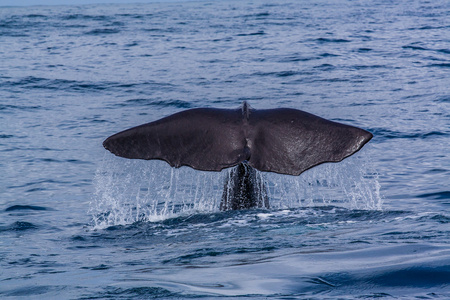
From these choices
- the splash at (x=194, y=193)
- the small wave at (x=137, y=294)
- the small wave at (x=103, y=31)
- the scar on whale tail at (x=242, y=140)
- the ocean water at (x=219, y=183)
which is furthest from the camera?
the small wave at (x=103, y=31)

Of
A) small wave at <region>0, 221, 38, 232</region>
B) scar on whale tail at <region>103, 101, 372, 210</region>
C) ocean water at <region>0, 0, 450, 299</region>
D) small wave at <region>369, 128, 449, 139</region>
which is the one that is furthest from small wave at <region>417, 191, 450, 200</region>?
small wave at <region>0, 221, 38, 232</region>

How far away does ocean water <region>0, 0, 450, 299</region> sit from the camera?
14.7ft

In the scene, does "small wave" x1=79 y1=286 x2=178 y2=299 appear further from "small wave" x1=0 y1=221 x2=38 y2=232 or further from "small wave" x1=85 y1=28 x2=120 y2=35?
"small wave" x1=85 y1=28 x2=120 y2=35

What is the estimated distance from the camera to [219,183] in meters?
7.51

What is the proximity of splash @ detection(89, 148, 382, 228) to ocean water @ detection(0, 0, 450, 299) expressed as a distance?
5 cm

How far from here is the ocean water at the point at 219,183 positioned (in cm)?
448

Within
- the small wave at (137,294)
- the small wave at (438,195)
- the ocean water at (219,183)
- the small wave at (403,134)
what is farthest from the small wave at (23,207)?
the small wave at (403,134)

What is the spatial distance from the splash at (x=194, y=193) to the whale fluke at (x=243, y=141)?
0.76m

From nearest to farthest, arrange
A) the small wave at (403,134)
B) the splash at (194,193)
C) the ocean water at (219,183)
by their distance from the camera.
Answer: the ocean water at (219,183) → the splash at (194,193) → the small wave at (403,134)

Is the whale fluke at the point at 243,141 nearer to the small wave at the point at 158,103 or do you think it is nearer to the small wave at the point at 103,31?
the small wave at the point at 158,103

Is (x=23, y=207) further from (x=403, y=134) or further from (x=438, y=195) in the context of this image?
(x=403, y=134)

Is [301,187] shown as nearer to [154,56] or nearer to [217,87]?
[217,87]

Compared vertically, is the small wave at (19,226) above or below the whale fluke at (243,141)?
below

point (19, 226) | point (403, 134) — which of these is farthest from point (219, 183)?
point (403, 134)
